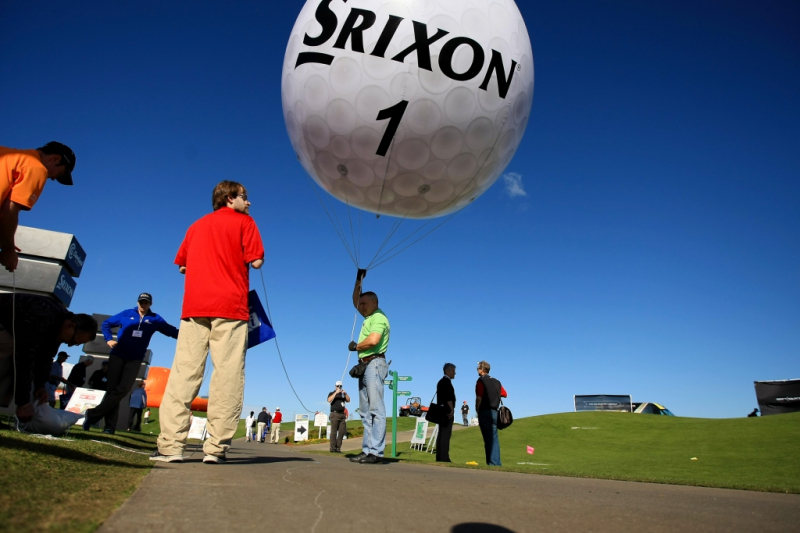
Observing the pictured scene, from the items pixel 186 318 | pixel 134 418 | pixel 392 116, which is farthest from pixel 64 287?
pixel 186 318

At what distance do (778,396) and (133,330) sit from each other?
2830 centimetres

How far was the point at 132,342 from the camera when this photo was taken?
6.69 m

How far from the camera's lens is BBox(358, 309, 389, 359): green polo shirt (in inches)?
217

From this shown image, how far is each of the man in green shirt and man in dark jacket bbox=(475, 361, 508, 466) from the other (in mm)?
2784

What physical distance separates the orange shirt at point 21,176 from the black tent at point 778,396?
28.8m

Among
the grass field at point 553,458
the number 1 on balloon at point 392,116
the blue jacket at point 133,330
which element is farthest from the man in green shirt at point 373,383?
the blue jacket at point 133,330

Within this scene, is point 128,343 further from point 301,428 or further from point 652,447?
point 301,428

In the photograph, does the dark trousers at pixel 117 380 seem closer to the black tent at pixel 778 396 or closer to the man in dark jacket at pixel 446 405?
the man in dark jacket at pixel 446 405

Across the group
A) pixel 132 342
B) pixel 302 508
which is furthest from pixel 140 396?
pixel 302 508

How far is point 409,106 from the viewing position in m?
6.08

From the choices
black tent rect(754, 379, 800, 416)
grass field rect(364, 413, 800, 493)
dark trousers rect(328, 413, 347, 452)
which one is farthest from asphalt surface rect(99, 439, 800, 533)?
black tent rect(754, 379, 800, 416)

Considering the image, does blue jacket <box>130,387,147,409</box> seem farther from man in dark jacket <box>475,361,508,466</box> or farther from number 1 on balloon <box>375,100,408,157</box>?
number 1 on balloon <box>375,100,408,157</box>

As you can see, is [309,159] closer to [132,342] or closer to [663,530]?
[132,342]

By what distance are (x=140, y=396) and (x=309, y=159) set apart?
1001 centimetres
